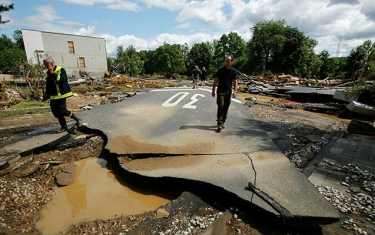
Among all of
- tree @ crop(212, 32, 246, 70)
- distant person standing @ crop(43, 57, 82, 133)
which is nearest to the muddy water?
distant person standing @ crop(43, 57, 82, 133)

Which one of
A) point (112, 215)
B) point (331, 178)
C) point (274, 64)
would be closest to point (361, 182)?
point (331, 178)

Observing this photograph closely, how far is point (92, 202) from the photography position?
260cm

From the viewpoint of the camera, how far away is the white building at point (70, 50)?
22.2 metres

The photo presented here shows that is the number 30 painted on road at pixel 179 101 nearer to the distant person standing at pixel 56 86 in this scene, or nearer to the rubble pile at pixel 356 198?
the distant person standing at pixel 56 86

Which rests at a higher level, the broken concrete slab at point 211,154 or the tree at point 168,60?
the tree at point 168,60

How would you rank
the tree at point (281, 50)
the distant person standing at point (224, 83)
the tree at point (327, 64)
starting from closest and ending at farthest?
the distant person standing at point (224, 83), the tree at point (281, 50), the tree at point (327, 64)

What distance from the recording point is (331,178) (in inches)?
114

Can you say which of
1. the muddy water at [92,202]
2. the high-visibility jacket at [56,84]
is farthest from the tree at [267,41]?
the muddy water at [92,202]

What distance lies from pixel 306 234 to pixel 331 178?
1486 millimetres

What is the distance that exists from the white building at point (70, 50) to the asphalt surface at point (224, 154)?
888 inches

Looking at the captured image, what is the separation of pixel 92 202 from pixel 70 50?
28688 mm

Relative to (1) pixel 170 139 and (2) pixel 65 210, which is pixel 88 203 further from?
(1) pixel 170 139

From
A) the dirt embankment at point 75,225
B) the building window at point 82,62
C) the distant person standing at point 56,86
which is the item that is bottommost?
the dirt embankment at point 75,225

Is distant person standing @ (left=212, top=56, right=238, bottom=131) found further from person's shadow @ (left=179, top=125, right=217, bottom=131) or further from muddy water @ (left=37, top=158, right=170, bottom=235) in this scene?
muddy water @ (left=37, top=158, right=170, bottom=235)
